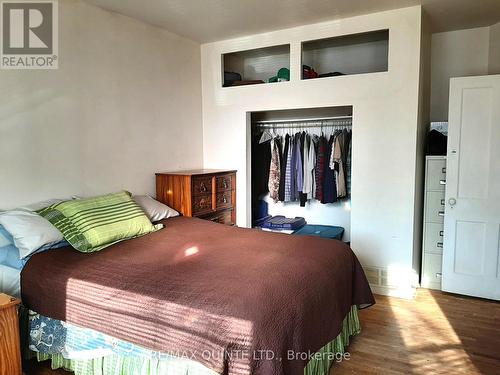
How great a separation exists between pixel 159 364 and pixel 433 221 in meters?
2.91

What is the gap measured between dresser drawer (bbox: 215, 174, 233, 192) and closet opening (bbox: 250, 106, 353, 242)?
0.61 metres

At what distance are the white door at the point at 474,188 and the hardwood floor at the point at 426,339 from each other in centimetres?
27

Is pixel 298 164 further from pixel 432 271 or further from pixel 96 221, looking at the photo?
pixel 96 221

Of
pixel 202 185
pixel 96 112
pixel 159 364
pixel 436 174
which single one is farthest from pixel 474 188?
pixel 96 112

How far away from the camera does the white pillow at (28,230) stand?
2271 millimetres

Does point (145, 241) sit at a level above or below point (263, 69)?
below

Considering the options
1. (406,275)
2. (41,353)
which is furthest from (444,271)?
(41,353)

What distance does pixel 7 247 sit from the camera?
7.55 feet

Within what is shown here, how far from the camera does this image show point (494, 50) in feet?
12.0

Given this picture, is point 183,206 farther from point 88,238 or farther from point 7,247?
point 7,247

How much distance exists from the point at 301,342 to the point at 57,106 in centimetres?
240

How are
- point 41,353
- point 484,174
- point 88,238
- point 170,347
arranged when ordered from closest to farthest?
point 170,347
point 41,353
point 88,238
point 484,174

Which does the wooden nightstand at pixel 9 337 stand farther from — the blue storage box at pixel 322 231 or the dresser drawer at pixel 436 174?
the dresser drawer at pixel 436 174

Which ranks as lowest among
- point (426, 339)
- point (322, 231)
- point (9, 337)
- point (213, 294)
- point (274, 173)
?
point (426, 339)
